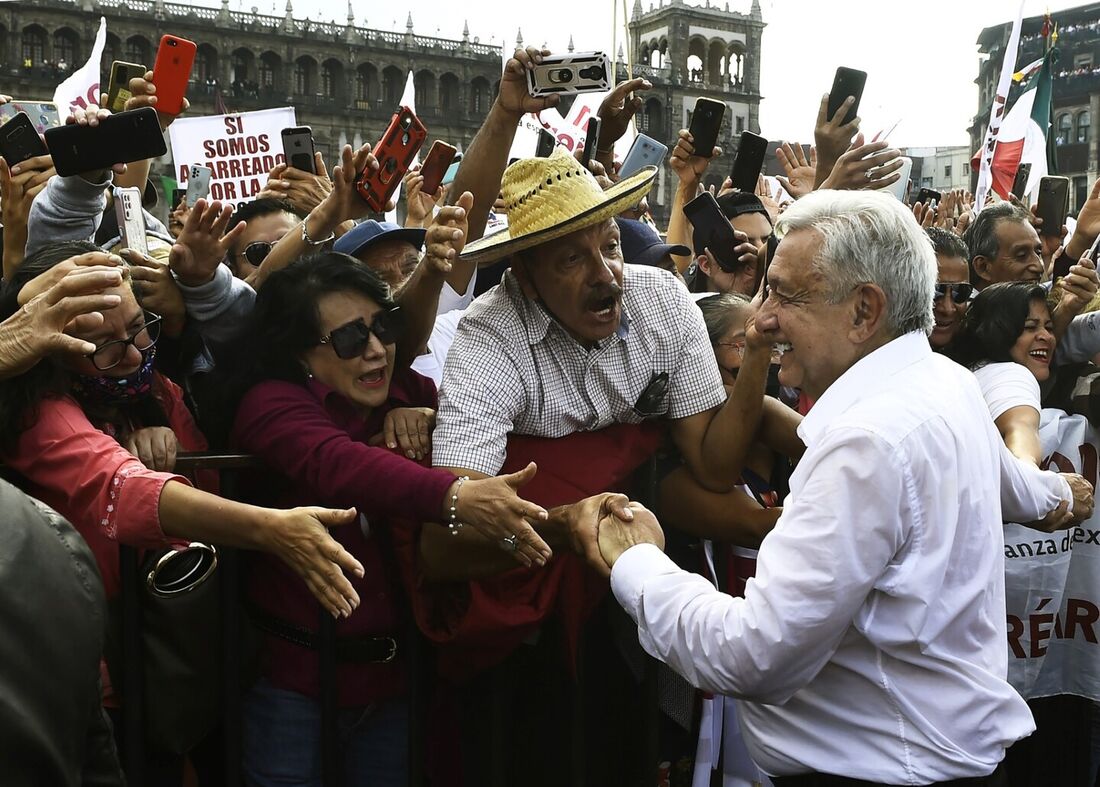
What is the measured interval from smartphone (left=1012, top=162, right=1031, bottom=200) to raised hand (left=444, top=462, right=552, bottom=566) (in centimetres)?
639

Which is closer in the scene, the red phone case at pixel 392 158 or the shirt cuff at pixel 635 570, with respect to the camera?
the shirt cuff at pixel 635 570

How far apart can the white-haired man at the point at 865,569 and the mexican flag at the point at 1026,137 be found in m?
6.72

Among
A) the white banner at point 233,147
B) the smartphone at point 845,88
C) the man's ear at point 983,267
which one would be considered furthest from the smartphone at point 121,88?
the white banner at point 233,147

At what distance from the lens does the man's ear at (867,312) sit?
2125mm

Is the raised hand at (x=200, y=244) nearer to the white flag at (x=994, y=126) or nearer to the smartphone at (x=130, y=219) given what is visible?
the smartphone at (x=130, y=219)

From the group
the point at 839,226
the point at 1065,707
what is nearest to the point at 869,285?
the point at 839,226

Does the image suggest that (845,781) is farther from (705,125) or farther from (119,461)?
(705,125)

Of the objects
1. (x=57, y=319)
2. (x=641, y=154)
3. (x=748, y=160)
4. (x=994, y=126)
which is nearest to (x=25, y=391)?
(x=57, y=319)

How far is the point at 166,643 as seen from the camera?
2412 millimetres

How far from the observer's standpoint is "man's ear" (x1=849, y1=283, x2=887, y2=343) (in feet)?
6.97

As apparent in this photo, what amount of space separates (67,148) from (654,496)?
5.72ft

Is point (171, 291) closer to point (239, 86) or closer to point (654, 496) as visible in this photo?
point (654, 496)

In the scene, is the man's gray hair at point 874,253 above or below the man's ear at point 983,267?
above

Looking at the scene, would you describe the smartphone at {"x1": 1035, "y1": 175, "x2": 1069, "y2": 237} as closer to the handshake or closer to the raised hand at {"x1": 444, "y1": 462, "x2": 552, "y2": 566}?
the handshake
